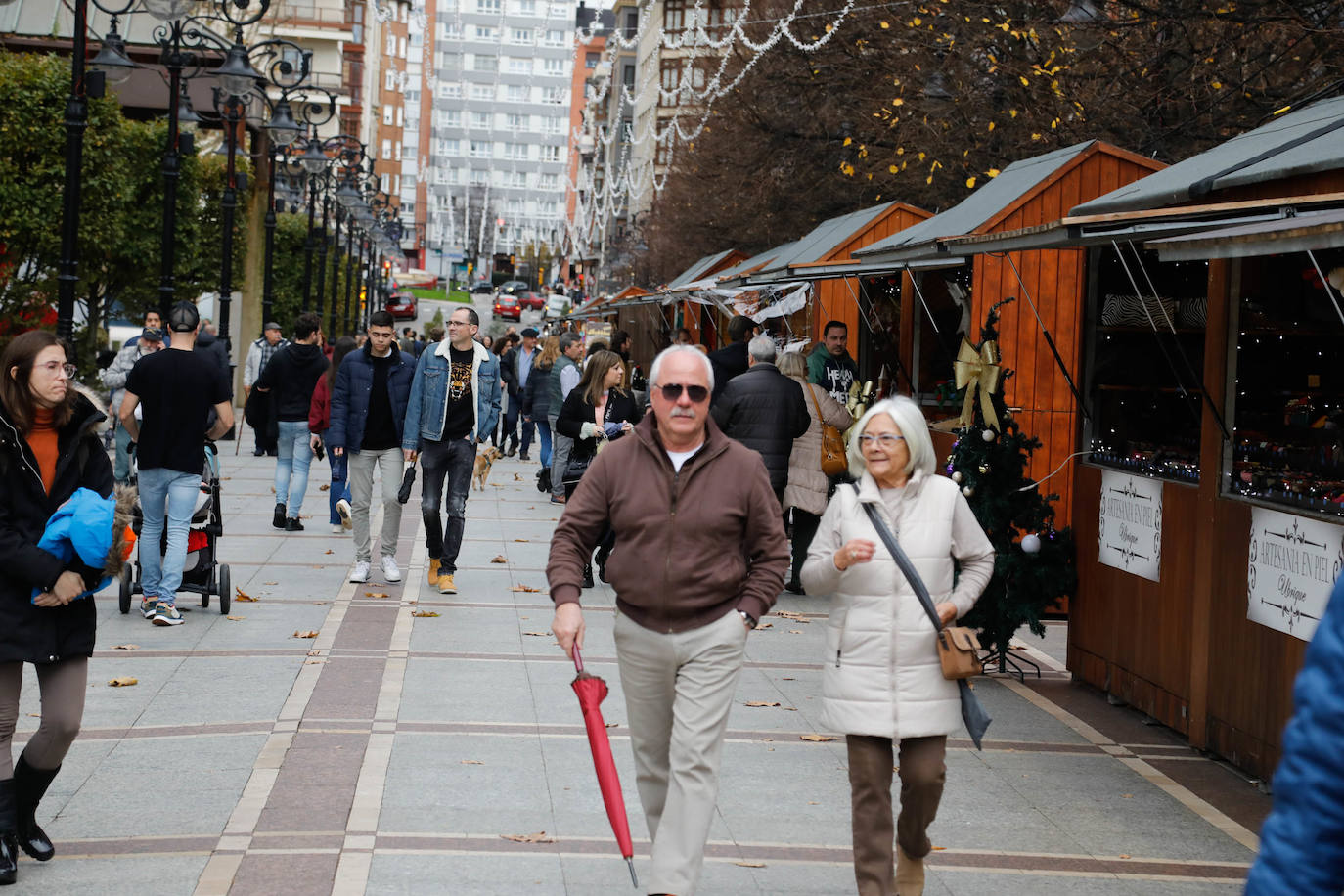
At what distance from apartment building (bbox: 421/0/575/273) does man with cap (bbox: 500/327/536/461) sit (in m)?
146

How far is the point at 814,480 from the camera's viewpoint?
520 inches

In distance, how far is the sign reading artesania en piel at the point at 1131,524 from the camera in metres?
9.02

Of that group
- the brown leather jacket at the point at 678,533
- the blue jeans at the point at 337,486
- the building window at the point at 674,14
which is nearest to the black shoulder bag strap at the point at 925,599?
the brown leather jacket at the point at 678,533

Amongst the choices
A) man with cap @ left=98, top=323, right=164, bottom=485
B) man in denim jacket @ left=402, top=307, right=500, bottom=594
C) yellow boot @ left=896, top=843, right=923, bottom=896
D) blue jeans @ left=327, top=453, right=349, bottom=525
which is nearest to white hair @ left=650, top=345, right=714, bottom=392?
yellow boot @ left=896, top=843, right=923, bottom=896

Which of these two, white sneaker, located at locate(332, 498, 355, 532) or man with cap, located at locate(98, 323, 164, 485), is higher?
man with cap, located at locate(98, 323, 164, 485)

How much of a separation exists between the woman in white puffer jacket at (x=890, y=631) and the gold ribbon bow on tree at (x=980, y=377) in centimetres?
480

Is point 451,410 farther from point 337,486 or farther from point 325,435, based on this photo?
point 337,486

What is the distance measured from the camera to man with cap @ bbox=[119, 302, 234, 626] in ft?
35.5

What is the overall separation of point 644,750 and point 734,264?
23.0 metres

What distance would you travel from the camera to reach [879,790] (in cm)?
536

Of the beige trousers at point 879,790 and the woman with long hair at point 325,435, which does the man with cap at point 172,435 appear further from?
the beige trousers at point 879,790

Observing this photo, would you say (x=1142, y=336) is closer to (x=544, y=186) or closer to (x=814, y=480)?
(x=814, y=480)

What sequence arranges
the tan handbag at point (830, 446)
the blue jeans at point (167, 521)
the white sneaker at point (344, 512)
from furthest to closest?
1. the white sneaker at point (344, 512)
2. the tan handbag at point (830, 446)
3. the blue jeans at point (167, 521)

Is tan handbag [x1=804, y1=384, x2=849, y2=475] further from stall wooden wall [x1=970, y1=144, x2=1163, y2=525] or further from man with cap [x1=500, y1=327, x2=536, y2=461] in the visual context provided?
man with cap [x1=500, y1=327, x2=536, y2=461]
